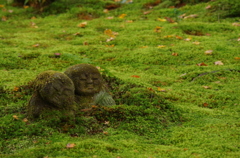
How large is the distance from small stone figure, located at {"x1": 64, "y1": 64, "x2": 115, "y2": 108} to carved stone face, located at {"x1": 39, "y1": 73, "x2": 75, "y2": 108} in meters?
0.40

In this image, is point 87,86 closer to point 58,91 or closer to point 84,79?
point 84,79

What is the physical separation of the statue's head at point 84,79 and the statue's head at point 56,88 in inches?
14.5

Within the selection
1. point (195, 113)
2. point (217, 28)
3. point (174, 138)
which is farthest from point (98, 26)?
point (174, 138)

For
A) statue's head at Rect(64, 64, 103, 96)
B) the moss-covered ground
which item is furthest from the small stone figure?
the moss-covered ground

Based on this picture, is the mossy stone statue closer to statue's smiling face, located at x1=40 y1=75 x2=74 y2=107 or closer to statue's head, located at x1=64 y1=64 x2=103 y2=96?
statue's smiling face, located at x1=40 y1=75 x2=74 y2=107

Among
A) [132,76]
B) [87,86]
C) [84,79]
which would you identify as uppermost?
[84,79]

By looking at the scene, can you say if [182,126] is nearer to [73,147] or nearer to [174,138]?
[174,138]

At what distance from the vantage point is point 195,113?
5.91 m

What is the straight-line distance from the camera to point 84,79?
5672 mm

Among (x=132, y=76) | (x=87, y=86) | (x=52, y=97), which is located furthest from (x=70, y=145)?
(x=132, y=76)

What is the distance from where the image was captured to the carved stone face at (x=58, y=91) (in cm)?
506

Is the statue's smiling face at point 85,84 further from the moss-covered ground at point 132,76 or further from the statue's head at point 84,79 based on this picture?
the moss-covered ground at point 132,76

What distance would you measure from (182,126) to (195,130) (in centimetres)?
26

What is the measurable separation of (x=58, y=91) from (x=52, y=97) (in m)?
0.12
